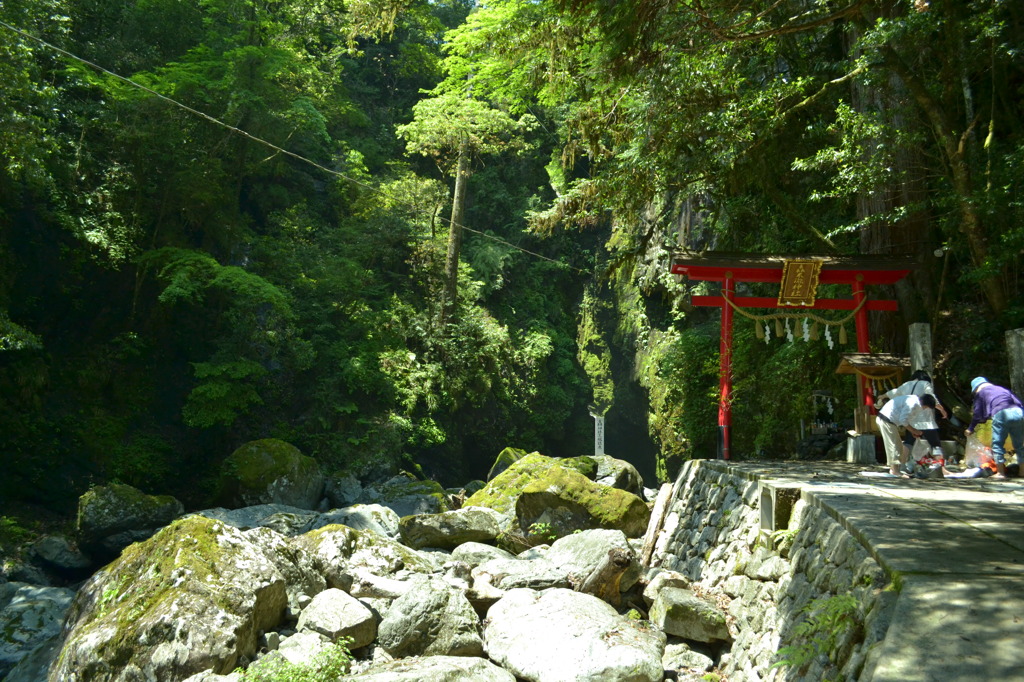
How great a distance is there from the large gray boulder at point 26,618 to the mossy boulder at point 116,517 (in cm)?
178

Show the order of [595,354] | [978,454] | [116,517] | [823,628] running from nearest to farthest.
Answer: [823,628] < [978,454] < [116,517] < [595,354]

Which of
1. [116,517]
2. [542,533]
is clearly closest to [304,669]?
[542,533]

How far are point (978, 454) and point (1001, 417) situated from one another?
2.06 ft

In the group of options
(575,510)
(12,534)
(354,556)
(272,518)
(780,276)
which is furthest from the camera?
(12,534)

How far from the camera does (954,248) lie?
9211 millimetres

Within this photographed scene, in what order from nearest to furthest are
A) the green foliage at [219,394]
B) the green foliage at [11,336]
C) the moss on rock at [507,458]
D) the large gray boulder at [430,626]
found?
the large gray boulder at [430,626] → the green foliage at [11,336] → the green foliage at [219,394] → the moss on rock at [507,458]

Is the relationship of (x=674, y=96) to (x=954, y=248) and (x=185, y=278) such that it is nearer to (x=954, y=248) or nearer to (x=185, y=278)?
(x=954, y=248)

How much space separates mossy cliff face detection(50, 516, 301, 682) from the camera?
5477 millimetres

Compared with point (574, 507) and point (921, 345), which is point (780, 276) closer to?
point (921, 345)

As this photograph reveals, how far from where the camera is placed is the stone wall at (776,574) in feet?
10.4

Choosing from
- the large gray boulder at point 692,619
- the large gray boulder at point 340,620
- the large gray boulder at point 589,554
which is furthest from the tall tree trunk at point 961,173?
the large gray boulder at point 340,620

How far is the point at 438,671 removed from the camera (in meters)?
5.19

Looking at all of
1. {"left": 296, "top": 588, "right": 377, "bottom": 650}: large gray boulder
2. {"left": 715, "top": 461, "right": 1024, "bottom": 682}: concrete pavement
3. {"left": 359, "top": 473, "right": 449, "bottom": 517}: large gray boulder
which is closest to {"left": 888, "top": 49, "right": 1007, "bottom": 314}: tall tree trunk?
{"left": 715, "top": 461, "right": 1024, "bottom": 682}: concrete pavement

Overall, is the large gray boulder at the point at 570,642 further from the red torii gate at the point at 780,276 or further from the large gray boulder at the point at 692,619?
the red torii gate at the point at 780,276
